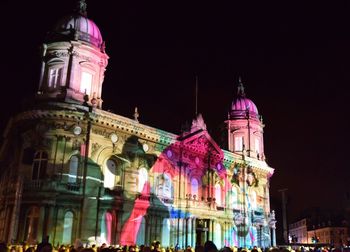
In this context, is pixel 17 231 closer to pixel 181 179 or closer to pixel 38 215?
pixel 38 215

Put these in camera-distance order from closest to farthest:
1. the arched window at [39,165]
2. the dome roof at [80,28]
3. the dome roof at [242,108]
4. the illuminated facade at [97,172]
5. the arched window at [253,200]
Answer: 1. the illuminated facade at [97,172]
2. the arched window at [39,165]
3. the dome roof at [80,28]
4. the arched window at [253,200]
5. the dome roof at [242,108]

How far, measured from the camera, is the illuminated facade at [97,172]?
2877cm

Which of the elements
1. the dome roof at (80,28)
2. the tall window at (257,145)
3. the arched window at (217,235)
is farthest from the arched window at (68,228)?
the tall window at (257,145)

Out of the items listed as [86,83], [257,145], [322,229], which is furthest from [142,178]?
[322,229]

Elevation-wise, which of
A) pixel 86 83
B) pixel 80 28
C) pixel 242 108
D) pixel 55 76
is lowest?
pixel 86 83

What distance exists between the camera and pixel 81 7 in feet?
125

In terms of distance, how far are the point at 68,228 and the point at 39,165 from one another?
18.0 ft

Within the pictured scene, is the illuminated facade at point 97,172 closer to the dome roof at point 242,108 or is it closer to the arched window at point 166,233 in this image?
the arched window at point 166,233

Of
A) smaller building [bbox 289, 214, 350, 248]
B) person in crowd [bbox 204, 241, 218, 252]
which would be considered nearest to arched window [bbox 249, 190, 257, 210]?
smaller building [bbox 289, 214, 350, 248]

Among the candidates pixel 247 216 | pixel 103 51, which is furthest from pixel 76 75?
pixel 247 216

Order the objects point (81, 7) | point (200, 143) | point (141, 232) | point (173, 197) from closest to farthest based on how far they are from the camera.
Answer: point (141, 232), point (173, 197), point (81, 7), point (200, 143)

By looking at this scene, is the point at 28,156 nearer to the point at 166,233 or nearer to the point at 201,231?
the point at 166,233

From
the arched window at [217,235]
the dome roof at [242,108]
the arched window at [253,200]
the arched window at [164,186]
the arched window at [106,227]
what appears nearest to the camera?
the arched window at [106,227]

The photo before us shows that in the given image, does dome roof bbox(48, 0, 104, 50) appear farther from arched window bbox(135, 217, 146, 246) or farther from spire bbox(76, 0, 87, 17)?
arched window bbox(135, 217, 146, 246)
